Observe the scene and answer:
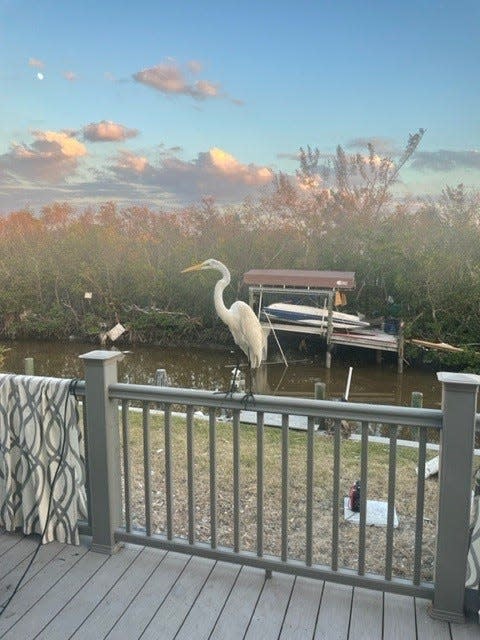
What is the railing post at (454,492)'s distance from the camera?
161 cm

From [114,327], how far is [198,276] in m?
2.59

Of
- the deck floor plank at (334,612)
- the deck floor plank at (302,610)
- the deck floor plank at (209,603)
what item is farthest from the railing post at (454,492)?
the deck floor plank at (209,603)

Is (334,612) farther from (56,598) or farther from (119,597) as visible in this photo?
(56,598)

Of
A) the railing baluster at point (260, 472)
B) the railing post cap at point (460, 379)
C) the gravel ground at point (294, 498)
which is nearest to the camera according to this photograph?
the railing post cap at point (460, 379)

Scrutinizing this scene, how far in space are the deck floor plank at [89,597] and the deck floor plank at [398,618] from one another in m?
1.01

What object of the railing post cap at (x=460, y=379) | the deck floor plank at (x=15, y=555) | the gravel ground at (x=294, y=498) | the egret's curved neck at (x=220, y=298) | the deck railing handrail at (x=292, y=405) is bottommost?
the gravel ground at (x=294, y=498)

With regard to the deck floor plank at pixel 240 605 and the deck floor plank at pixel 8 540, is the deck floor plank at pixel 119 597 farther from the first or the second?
the deck floor plank at pixel 8 540

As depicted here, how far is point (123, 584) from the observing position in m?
1.89

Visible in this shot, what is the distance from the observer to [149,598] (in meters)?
1.81

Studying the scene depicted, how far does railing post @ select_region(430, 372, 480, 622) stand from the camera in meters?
1.61

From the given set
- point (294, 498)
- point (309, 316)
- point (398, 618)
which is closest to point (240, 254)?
point (309, 316)

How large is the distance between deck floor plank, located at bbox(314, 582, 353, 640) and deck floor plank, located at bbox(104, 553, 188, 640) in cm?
57

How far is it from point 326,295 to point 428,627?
9.05m

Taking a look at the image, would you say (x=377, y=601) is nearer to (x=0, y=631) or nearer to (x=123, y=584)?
(x=123, y=584)
